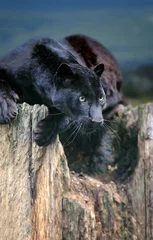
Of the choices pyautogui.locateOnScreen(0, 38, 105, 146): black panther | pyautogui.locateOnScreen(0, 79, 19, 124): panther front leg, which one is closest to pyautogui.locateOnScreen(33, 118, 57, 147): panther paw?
pyautogui.locateOnScreen(0, 38, 105, 146): black panther

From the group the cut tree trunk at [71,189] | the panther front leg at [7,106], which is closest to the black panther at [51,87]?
the panther front leg at [7,106]

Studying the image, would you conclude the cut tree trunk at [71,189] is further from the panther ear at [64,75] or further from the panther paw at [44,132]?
the panther ear at [64,75]

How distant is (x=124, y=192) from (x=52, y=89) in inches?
45.4

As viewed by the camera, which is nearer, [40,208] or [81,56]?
[40,208]

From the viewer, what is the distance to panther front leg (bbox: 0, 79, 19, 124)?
3.72 metres

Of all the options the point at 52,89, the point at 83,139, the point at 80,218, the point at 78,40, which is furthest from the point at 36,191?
the point at 78,40

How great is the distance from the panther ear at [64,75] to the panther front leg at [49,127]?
0.27 metres

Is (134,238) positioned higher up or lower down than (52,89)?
lower down

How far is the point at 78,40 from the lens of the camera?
525 cm

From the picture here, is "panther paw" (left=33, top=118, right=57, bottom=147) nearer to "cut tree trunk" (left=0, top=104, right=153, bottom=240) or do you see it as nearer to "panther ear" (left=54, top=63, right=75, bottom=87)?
"cut tree trunk" (left=0, top=104, right=153, bottom=240)

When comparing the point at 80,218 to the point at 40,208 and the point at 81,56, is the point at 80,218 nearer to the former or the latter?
the point at 40,208

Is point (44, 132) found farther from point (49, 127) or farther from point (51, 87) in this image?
point (51, 87)

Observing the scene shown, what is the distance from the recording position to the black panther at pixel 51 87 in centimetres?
370

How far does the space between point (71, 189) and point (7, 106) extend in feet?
3.03
